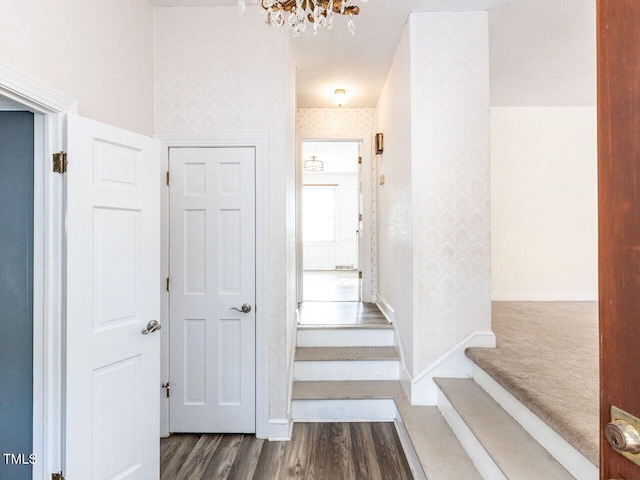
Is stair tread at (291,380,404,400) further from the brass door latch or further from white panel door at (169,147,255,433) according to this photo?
the brass door latch

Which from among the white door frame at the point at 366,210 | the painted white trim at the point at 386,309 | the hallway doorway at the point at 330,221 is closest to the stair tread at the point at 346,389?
the painted white trim at the point at 386,309

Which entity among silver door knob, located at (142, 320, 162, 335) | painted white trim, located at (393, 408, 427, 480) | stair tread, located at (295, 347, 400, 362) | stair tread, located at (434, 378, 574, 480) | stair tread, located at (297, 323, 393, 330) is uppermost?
silver door knob, located at (142, 320, 162, 335)

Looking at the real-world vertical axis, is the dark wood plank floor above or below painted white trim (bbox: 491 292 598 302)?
below

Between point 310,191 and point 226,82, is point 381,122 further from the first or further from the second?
point 310,191

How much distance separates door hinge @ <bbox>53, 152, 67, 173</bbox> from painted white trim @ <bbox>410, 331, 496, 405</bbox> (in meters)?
2.52

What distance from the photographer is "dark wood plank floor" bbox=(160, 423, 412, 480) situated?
223 cm

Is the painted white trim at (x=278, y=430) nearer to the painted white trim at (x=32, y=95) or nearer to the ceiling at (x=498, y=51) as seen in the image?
the painted white trim at (x=32, y=95)

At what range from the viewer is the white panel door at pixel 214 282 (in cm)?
264

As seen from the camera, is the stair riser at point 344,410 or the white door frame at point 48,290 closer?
the white door frame at point 48,290

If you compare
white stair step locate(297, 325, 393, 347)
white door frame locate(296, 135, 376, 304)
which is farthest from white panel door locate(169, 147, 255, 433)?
white door frame locate(296, 135, 376, 304)

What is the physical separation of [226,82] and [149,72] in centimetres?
Answer: 53

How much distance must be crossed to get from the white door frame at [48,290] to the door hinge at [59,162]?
3 cm

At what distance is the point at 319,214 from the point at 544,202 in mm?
6047

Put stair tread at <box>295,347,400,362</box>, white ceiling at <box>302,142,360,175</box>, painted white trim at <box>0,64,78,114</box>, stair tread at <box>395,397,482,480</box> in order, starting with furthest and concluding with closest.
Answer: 1. white ceiling at <box>302,142,360,175</box>
2. stair tread at <box>295,347,400,362</box>
3. stair tread at <box>395,397,482,480</box>
4. painted white trim at <box>0,64,78,114</box>
